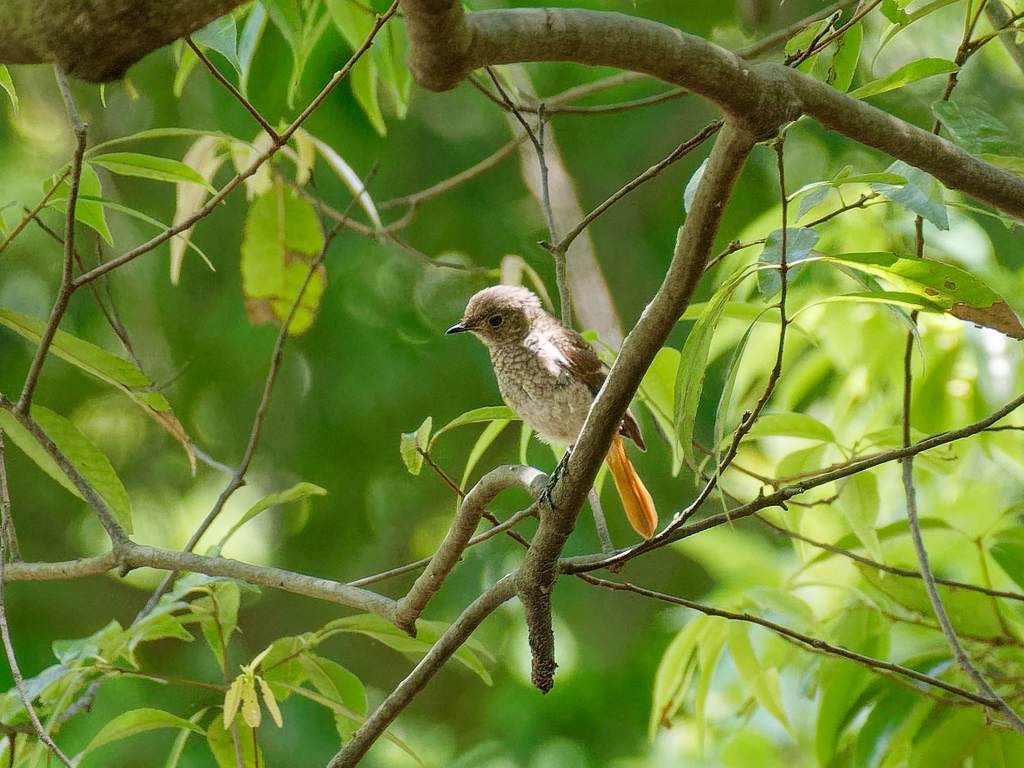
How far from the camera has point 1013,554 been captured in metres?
1.84

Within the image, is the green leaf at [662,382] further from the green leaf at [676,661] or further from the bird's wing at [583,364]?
the bird's wing at [583,364]

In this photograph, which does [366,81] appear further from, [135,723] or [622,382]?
[135,723]

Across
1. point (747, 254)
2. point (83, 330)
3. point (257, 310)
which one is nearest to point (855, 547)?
point (747, 254)

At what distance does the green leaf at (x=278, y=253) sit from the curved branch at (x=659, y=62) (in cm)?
169

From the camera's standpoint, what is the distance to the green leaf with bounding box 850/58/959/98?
1260 mm

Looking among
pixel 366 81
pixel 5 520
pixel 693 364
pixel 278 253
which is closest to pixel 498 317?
pixel 278 253

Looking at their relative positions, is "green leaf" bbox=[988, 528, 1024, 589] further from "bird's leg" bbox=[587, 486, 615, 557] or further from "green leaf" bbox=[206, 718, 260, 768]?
"green leaf" bbox=[206, 718, 260, 768]

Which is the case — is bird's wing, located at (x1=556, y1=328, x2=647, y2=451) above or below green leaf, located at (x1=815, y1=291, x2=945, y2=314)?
above

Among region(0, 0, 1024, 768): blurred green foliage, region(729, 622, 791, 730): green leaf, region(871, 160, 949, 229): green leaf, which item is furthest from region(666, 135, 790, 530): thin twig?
region(0, 0, 1024, 768): blurred green foliage

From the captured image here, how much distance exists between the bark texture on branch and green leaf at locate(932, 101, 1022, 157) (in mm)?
1093

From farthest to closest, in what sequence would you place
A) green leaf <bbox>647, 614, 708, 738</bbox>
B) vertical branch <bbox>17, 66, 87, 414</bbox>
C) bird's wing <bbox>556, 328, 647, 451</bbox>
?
bird's wing <bbox>556, 328, 647, 451</bbox>
green leaf <bbox>647, 614, 708, 738</bbox>
vertical branch <bbox>17, 66, 87, 414</bbox>

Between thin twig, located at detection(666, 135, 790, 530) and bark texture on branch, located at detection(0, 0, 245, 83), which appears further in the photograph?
thin twig, located at detection(666, 135, 790, 530)

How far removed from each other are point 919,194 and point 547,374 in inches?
63.8

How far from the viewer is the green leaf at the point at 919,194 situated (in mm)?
1124
